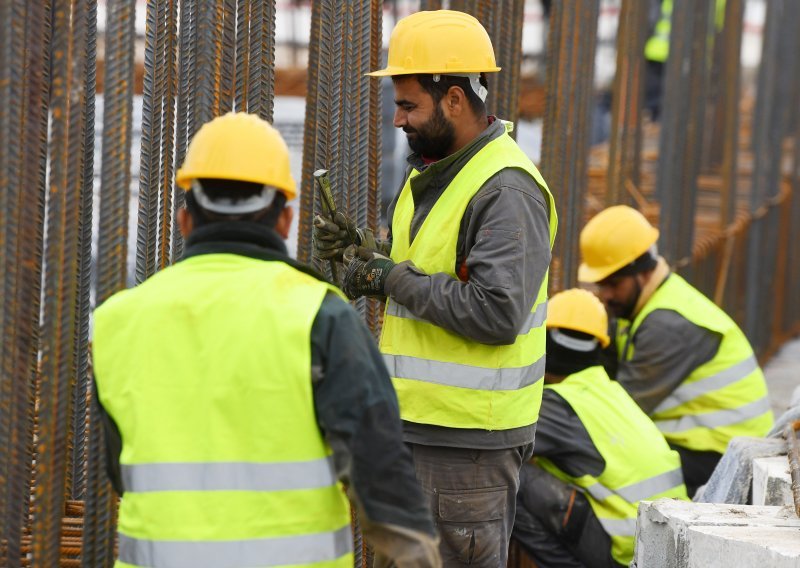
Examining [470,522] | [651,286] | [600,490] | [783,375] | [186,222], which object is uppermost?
[186,222]

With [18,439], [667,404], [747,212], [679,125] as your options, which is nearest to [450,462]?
[18,439]

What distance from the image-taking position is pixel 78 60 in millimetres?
3373

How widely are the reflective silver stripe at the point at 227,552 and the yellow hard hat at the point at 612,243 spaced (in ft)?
11.9

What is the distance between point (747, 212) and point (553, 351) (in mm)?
6384

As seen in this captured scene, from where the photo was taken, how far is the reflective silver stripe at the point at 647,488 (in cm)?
526

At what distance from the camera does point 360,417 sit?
2.89 meters

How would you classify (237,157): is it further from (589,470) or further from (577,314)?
(577,314)

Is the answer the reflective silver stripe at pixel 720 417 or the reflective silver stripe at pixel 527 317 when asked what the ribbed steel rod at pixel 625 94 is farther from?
the reflective silver stripe at pixel 527 317

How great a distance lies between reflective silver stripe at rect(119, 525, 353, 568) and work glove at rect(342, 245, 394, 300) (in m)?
1.22

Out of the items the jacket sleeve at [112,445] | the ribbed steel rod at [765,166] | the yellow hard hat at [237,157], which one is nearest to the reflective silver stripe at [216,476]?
the jacket sleeve at [112,445]

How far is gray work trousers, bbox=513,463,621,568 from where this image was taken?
5.34 metres

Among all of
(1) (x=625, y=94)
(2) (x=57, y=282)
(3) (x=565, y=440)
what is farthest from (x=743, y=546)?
(1) (x=625, y=94)

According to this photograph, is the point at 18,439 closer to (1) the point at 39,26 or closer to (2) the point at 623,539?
(1) the point at 39,26

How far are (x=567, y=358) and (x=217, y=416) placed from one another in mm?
2868
